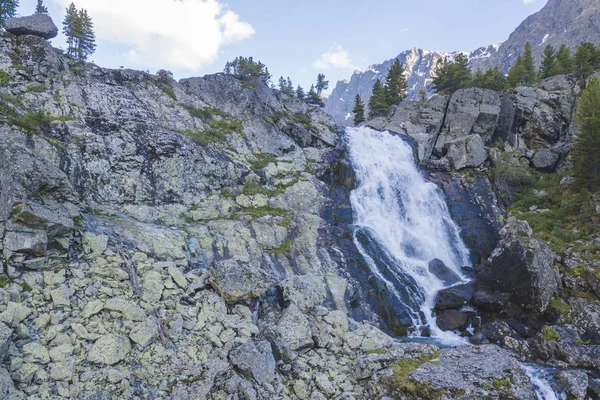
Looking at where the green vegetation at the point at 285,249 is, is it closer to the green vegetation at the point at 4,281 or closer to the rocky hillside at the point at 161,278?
the rocky hillside at the point at 161,278

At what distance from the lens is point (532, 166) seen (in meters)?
37.6

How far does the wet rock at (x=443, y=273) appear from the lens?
24.3 meters

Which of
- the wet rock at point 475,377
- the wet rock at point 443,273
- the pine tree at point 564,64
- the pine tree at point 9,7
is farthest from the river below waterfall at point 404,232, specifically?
the pine tree at point 9,7

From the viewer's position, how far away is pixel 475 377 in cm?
1072

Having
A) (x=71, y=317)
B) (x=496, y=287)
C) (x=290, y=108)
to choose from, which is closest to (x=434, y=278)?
(x=496, y=287)

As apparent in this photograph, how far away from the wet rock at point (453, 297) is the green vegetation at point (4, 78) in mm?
34872

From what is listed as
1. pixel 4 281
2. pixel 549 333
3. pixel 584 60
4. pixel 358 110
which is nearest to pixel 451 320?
pixel 549 333

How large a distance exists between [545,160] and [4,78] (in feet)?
173

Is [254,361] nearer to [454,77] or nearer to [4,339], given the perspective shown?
[4,339]

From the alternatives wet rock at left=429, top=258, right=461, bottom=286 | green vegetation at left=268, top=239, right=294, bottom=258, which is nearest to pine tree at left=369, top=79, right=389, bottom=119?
wet rock at left=429, top=258, right=461, bottom=286

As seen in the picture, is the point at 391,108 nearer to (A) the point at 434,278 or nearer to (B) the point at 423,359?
(A) the point at 434,278

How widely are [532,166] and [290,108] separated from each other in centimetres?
3298

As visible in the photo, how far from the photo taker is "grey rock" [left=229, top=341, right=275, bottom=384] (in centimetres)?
1025

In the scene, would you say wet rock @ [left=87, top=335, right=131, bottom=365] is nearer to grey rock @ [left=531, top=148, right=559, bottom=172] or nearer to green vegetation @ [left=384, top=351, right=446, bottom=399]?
green vegetation @ [left=384, top=351, right=446, bottom=399]
